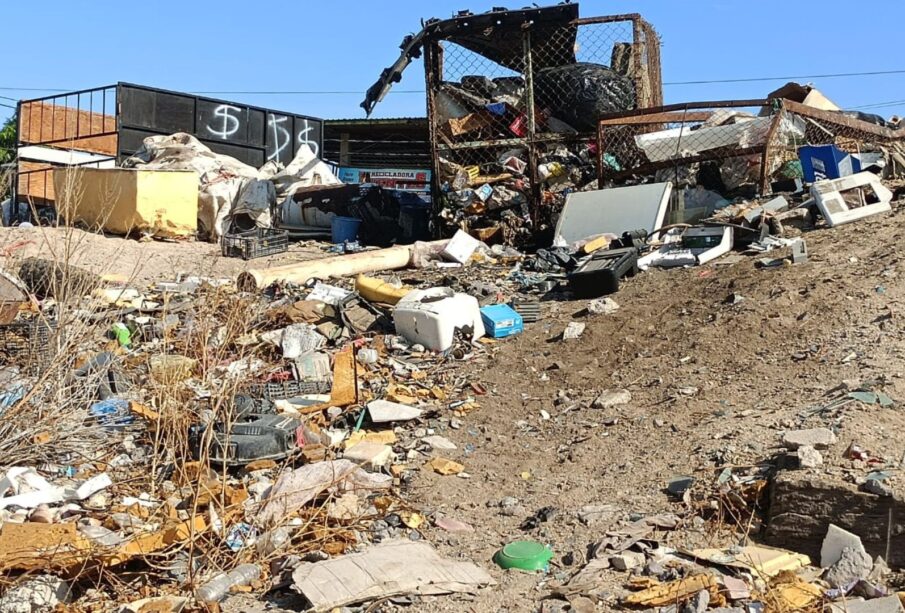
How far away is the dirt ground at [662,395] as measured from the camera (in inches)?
135

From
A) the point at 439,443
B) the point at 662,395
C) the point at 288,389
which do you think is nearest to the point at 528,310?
the point at 662,395

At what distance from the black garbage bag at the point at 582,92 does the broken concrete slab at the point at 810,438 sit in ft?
18.0

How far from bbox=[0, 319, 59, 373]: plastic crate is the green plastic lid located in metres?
2.29

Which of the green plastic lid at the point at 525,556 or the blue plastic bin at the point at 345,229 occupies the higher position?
the blue plastic bin at the point at 345,229

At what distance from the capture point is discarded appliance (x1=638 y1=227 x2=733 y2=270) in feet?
21.3

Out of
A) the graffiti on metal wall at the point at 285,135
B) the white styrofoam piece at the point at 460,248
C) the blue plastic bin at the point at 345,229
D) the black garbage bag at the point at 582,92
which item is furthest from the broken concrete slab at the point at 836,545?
the graffiti on metal wall at the point at 285,135

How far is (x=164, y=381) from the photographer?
3820 mm

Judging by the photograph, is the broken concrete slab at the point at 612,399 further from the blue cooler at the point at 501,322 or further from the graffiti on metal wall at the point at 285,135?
the graffiti on metal wall at the point at 285,135

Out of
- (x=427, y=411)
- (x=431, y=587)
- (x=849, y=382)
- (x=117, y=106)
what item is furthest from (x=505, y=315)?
(x=117, y=106)

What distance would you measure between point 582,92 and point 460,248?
2063 millimetres

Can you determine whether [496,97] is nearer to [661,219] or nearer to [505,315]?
[661,219]

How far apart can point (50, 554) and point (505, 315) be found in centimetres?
362

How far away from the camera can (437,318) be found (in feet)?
19.1

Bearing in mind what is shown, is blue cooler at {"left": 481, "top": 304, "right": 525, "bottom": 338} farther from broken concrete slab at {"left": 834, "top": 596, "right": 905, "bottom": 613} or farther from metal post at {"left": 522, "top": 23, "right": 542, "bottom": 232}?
broken concrete slab at {"left": 834, "top": 596, "right": 905, "bottom": 613}
